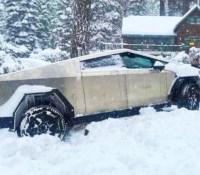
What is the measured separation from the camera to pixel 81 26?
39.3ft

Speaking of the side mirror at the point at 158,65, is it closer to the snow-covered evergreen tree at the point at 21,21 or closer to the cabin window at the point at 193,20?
the snow-covered evergreen tree at the point at 21,21

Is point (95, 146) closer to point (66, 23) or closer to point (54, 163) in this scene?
point (54, 163)

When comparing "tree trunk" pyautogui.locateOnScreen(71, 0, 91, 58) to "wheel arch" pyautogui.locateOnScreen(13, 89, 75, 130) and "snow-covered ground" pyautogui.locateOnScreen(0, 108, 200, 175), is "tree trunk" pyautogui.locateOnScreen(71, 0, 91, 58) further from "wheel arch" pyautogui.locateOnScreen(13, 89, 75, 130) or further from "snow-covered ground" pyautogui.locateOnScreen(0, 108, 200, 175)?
"wheel arch" pyautogui.locateOnScreen(13, 89, 75, 130)

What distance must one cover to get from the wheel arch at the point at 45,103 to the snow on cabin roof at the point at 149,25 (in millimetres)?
30287

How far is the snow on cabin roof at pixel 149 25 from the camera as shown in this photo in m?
35.9

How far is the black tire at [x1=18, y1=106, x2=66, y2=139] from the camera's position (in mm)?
5715

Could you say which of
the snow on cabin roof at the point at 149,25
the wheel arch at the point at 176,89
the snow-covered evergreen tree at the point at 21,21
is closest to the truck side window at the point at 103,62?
the wheel arch at the point at 176,89

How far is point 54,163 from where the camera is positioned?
488 centimetres

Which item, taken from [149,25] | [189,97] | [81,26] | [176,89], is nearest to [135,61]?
[176,89]

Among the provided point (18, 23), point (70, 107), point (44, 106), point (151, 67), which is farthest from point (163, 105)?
point (18, 23)

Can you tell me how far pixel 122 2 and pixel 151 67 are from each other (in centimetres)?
4554

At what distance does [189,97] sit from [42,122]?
347cm

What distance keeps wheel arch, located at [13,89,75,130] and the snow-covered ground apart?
346 millimetres

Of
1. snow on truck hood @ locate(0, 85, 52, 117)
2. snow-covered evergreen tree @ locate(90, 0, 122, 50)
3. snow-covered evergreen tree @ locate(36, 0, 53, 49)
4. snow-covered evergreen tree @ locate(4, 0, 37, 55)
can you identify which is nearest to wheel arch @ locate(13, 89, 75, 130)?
snow on truck hood @ locate(0, 85, 52, 117)
